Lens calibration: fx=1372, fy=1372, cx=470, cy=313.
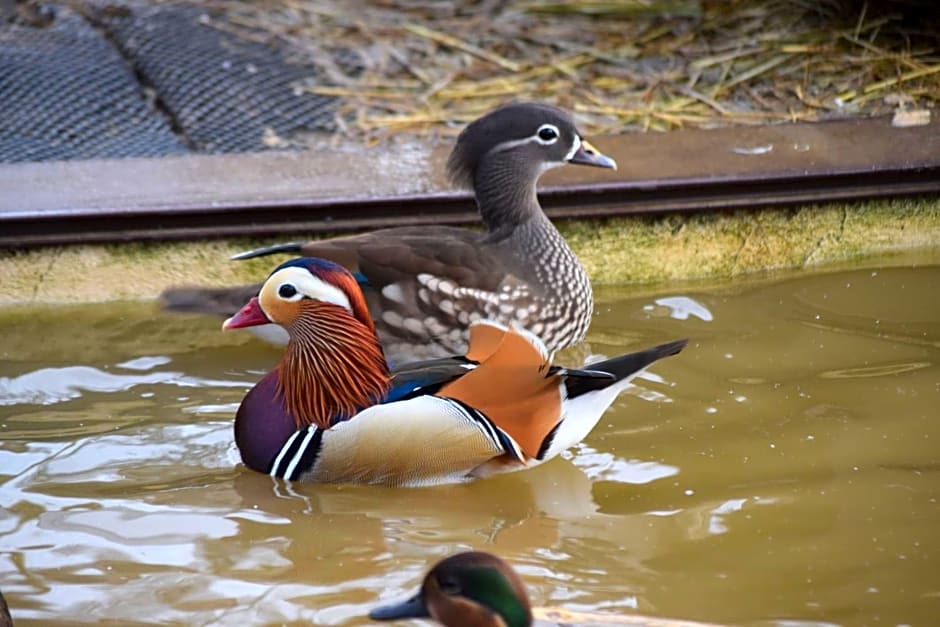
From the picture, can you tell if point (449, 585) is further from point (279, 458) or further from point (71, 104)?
point (71, 104)

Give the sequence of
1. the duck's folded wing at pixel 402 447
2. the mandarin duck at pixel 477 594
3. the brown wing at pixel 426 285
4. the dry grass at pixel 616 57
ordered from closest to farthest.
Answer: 1. the mandarin duck at pixel 477 594
2. the duck's folded wing at pixel 402 447
3. the brown wing at pixel 426 285
4. the dry grass at pixel 616 57

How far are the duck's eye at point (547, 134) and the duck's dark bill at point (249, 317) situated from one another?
0.89 metres

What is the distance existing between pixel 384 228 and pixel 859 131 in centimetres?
151

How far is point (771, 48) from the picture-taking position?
486 centimetres

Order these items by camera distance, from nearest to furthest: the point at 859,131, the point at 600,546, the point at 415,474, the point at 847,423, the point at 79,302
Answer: the point at 600,546, the point at 415,474, the point at 847,423, the point at 79,302, the point at 859,131

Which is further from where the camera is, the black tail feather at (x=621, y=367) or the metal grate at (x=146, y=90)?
the metal grate at (x=146, y=90)

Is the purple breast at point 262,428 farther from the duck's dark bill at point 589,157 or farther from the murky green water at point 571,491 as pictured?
the duck's dark bill at point 589,157

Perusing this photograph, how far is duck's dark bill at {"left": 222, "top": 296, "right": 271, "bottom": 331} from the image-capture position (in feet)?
9.80

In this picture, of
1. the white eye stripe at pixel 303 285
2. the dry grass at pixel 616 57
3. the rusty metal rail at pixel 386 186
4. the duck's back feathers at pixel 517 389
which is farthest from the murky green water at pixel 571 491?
the dry grass at pixel 616 57

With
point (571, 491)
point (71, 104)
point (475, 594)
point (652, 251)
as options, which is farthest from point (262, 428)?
point (71, 104)

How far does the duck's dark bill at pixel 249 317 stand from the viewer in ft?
9.80

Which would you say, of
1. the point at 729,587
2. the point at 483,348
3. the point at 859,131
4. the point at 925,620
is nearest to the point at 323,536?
the point at 483,348

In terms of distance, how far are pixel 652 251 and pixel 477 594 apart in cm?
216

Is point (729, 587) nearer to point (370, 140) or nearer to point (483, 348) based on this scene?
point (483, 348)
